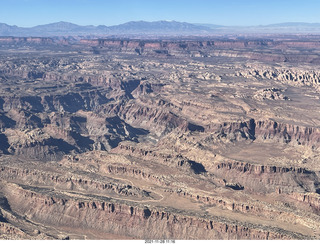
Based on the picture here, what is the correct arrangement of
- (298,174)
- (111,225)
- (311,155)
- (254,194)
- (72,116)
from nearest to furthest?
(111,225), (254,194), (298,174), (311,155), (72,116)

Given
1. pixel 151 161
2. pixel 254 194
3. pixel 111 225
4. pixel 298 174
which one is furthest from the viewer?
pixel 151 161

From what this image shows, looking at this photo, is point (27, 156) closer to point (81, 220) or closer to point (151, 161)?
point (151, 161)

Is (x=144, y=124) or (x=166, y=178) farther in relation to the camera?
(x=144, y=124)

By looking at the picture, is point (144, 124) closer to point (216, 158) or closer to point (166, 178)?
point (216, 158)

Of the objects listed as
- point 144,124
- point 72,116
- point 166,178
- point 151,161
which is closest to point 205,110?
point 144,124

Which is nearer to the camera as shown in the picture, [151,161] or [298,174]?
[298,174]

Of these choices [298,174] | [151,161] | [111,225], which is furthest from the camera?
[151,161]

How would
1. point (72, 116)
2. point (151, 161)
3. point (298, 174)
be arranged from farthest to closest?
1. point (72, 116)
2. point (151, 161)
3. point (298, 174)

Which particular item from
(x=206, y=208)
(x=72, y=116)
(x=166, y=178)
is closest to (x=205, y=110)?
(x=72, y=116)

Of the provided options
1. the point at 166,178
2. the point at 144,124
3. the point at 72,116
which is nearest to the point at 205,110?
the point at 144,124
